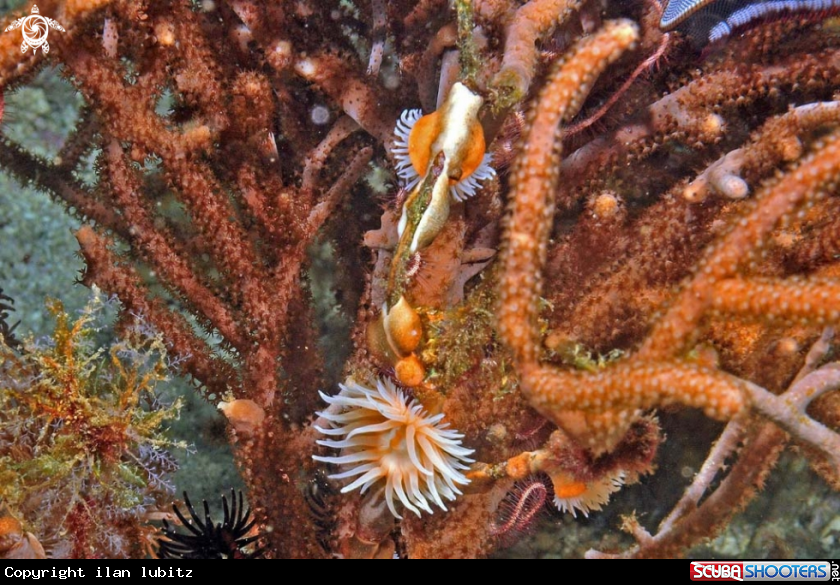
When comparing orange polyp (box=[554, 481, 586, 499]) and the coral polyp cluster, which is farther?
orange polyp (box=[554, 481, 586, 499])

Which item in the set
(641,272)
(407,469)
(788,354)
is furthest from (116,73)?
(788,354)

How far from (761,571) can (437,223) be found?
224cm

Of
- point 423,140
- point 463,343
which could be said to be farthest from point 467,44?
point 463,343

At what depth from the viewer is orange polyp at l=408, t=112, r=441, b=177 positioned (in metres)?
2.13

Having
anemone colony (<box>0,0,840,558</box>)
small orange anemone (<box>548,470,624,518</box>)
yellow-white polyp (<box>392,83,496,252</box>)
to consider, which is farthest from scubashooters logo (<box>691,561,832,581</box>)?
yellow-white polyp (<box>392,83,496,252</box>)

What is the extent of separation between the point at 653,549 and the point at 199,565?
215cm

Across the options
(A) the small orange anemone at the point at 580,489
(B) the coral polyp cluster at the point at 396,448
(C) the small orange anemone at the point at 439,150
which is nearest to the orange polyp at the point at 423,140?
(C) the small orange anemone at the point at 439,150

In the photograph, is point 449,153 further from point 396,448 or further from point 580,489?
point 580,489

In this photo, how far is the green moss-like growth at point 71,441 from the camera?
2426 millimetres

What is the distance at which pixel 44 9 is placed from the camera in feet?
7.27

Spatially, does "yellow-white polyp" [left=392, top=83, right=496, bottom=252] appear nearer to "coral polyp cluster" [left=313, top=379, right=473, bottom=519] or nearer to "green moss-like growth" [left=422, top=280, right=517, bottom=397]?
"green moss-like growth" [left=422, top=280, right=517, bottom=397]

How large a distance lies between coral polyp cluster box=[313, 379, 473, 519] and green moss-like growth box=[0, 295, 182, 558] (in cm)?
90

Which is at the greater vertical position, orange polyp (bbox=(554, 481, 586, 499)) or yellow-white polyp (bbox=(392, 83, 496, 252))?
yellow-white polyp (bbox=(392, 83, 496, 252))

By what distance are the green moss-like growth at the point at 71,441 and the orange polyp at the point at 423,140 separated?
1558mm
